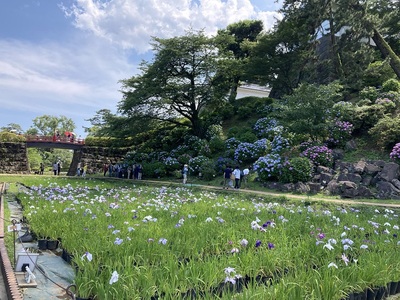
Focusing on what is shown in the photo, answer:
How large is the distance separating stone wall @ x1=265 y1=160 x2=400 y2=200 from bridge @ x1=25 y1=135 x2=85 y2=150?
2379 cm

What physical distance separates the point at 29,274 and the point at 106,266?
2.99ft

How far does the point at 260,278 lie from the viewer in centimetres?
337

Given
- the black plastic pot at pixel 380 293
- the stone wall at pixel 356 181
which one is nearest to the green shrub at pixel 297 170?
the stone wall at pixel 356 181

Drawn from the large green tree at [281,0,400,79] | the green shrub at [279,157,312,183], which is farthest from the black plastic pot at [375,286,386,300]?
the large green tree at [281,0,400,79]

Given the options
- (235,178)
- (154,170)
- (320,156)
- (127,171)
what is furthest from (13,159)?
(320,156)

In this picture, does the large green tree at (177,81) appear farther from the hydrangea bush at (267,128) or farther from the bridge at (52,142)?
the bridge at (52,142)

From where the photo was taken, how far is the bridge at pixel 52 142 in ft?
103

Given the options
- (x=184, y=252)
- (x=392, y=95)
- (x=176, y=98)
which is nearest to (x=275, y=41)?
(x=176, y=98)

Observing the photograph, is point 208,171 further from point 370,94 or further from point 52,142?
point 52,142

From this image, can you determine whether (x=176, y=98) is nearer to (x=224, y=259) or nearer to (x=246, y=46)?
(x=246, y=46)

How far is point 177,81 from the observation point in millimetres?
24484

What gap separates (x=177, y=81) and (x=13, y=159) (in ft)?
54.5

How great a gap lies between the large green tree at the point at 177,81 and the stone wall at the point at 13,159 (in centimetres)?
1199

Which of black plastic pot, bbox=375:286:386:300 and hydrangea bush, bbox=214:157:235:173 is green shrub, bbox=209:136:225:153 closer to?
hydrangea bush, bbox=214:157:235:173
